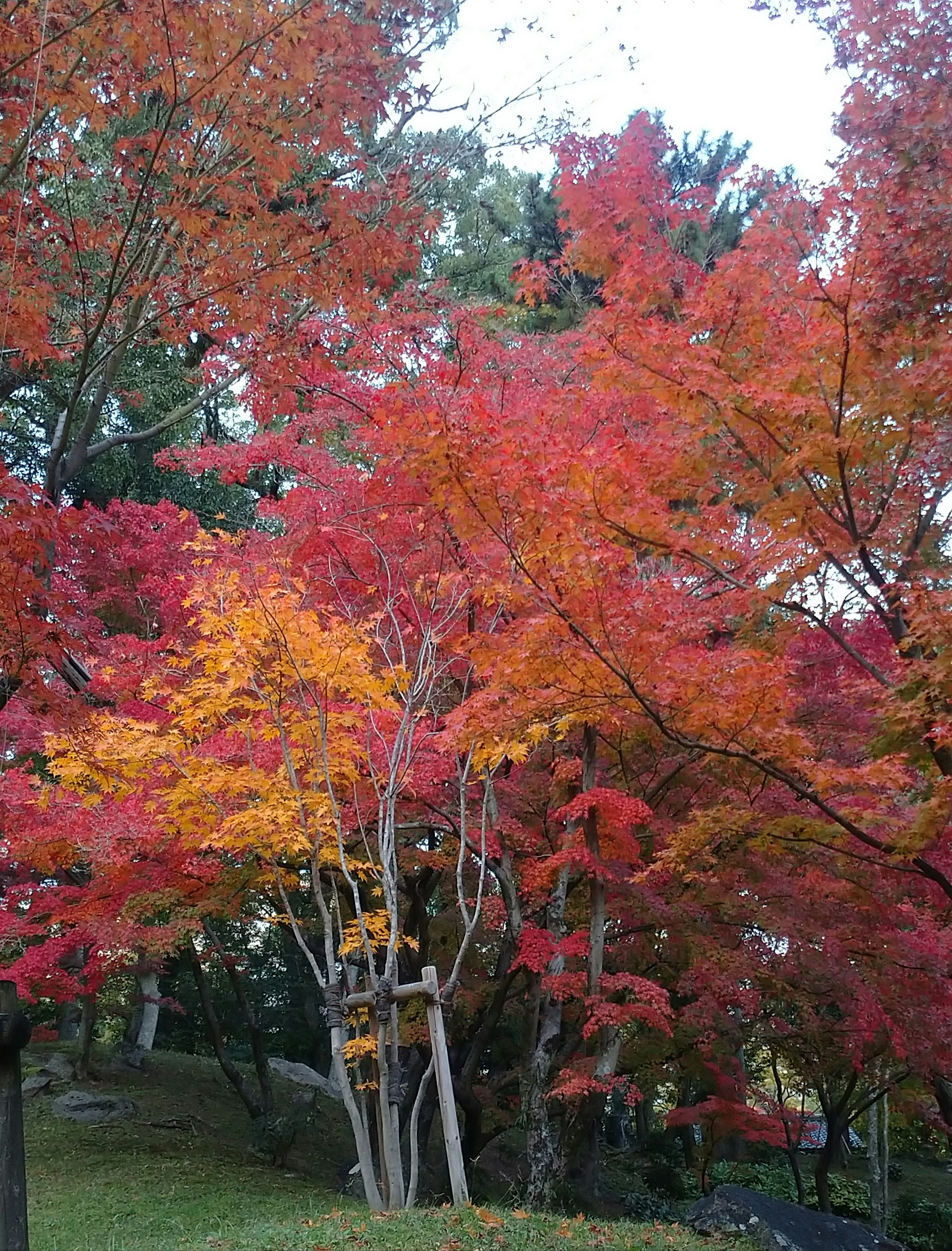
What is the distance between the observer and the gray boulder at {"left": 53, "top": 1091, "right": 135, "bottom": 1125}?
12219 millimetres

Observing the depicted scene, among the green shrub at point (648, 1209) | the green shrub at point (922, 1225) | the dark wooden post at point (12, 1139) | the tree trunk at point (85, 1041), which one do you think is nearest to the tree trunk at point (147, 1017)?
the tree trunk at point (85, 1041)

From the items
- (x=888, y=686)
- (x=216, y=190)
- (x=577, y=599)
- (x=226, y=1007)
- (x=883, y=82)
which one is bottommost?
(x=226, y=1007)

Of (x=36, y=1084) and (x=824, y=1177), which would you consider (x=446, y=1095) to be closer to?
(x=824, y=1177)

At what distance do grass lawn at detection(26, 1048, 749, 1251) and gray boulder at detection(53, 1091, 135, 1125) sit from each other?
0.55 ft

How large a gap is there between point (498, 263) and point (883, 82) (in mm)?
11365

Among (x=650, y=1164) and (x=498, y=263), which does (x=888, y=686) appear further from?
(x=650, y=1164)

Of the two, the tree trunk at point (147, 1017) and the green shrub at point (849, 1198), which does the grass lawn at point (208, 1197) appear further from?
the green shrub at point (849, 1198)

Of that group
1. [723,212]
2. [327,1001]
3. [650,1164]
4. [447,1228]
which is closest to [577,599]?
[327,1001]

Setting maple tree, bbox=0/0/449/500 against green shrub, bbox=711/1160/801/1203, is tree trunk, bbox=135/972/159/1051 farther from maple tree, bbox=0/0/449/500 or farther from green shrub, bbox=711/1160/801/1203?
maple tree, bbox=0/0/449/500

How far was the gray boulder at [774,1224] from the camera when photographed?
24.2 feet

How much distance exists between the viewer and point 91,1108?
492 inches

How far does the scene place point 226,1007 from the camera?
19344 millimetres

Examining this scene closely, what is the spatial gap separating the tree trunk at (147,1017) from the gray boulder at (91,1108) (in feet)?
6.78

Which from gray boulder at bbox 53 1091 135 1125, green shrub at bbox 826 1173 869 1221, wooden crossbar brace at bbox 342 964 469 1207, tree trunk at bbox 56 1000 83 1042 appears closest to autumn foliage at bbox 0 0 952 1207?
wooden crossbar brace at bbox 342 964 469 1207
